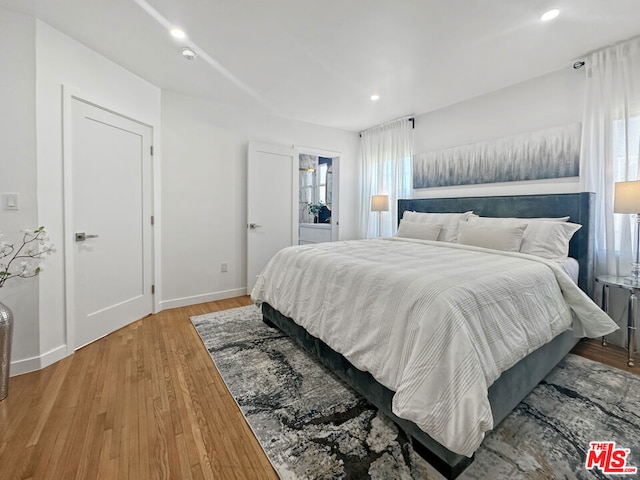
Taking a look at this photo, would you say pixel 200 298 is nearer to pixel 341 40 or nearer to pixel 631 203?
pixel 341 40

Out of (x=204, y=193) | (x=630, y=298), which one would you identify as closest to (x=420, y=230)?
(x=630, y=298)

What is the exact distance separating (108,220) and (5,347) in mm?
1253

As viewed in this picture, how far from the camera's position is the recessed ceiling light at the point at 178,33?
7.18ft

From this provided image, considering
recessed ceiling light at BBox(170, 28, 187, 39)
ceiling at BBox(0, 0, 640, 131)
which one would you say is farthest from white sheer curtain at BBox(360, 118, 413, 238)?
recessed ceiling light at BBox(170, 28, 187, 39)

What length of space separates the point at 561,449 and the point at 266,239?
135 inches

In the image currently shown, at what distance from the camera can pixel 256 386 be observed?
184cm

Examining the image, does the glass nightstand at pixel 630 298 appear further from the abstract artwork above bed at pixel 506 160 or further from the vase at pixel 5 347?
the vase at pixel 5 347

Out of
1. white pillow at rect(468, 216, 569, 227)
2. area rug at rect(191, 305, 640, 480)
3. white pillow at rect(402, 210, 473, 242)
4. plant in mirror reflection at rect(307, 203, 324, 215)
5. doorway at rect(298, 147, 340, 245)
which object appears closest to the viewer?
area rug at rect(191, 305, 640, 480)

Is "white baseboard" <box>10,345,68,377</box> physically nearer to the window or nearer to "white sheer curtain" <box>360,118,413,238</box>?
"white sheer curtain" <box>360,118,413,238</box>

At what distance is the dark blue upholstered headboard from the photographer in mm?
2506

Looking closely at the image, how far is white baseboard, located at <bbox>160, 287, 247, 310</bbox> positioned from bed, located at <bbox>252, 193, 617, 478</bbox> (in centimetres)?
118

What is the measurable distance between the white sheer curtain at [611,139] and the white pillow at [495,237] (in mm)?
723

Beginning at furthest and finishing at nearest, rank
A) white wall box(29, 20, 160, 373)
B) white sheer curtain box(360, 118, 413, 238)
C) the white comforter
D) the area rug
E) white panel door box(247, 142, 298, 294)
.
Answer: white sheer curtain box(360, 118, 413, 238) < white panel door box(247, 142, 298, 294) < white wall box(29, 20, 160, 373) < the area rug < the white comforter

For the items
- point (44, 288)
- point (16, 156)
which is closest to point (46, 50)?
point (16, 156)
